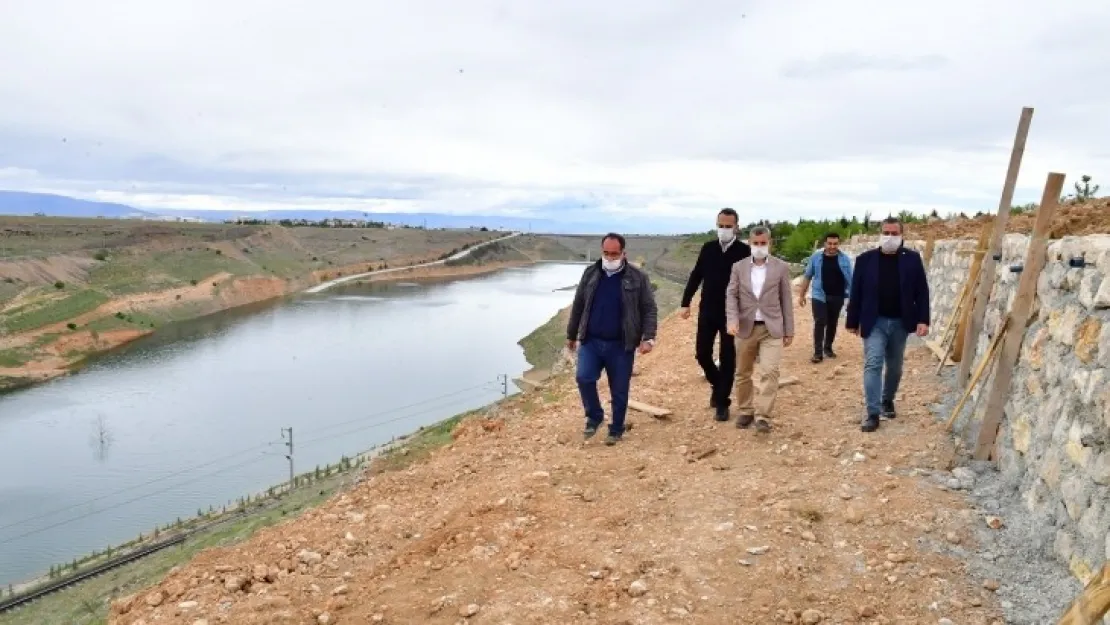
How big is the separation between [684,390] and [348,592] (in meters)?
5.25

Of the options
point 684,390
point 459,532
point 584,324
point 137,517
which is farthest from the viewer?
point 137,517

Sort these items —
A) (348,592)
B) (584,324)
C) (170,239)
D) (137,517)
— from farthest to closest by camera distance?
(170,239) < (137,517) < (584,324) < (348,592)

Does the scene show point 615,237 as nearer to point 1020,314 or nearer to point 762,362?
point 762,362

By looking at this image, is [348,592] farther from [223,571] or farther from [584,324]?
[584,324]

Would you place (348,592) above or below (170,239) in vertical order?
above

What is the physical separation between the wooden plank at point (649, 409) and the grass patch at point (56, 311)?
42372 mm

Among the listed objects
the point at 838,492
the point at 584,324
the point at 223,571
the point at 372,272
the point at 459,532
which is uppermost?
the point at 584,324

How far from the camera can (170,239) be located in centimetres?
6956

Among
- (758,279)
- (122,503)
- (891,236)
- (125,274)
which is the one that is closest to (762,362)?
(758,279)

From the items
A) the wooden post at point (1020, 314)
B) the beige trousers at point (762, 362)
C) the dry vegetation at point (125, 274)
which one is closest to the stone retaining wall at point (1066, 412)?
the wooden post at point (1020, 314)

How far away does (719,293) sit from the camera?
6918mm

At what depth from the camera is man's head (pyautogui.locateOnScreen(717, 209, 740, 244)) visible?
6.76m

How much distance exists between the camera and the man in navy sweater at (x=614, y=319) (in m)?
6.61

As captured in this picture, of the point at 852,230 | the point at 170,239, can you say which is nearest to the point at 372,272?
the point at 170,239
